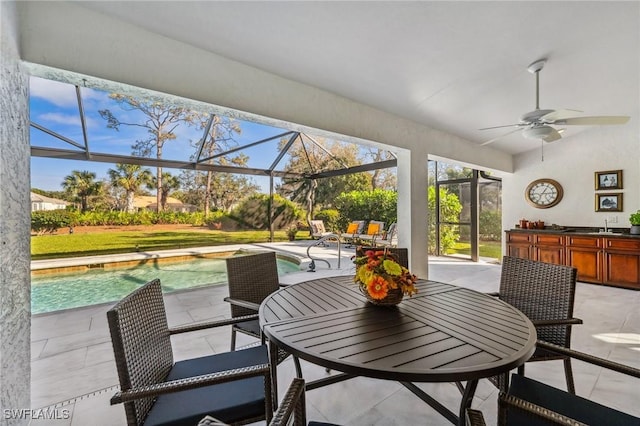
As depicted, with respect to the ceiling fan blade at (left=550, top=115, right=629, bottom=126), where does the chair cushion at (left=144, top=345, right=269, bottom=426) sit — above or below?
below

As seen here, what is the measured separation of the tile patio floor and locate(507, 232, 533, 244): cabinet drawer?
2.27 m

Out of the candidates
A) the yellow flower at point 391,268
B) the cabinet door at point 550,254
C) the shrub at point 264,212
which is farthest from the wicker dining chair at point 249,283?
the shrub at point 264,212

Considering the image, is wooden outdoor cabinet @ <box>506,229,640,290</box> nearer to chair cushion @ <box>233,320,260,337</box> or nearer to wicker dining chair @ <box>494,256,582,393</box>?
wicker dining chair @ <box>494,256,582,393</box>

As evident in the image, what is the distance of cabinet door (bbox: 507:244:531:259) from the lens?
6.00 metres

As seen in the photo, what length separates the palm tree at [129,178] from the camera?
27.5ft

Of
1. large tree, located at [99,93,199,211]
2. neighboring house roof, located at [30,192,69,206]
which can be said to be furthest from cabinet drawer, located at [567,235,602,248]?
neighboring house roof, located at [30,192,69,206]

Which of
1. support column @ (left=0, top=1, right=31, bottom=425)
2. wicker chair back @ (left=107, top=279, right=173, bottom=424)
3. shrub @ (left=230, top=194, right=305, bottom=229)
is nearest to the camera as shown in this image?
wicker chair back @ (left=107, top=279, right=173, bottom=424)

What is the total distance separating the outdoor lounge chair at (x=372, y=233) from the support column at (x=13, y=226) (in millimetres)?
7396

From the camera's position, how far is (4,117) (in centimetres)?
149

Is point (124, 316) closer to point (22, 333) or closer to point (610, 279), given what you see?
point (22, 333)

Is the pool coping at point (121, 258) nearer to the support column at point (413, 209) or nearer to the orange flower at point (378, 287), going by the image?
the support column at point (413, 209)

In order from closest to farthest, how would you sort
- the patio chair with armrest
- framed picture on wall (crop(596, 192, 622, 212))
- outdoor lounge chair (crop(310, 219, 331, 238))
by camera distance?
the patio chair with armrest
framed picture on wall (crop(596, 192, 622, 212))
outdoor lounge chair (crop(310, 219, 331, 238))

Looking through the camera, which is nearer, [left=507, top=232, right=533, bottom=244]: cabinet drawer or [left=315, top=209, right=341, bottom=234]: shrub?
[left=507, top=232, right=533, bottom=244]: cabinet drawer

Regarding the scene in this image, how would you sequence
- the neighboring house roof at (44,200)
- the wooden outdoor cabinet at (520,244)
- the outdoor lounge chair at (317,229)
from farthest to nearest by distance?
the outdoor lounge chair at (317,229) < the neighboring house roof at (44,200) < the wooden outdoor cabinet at (520,244)
